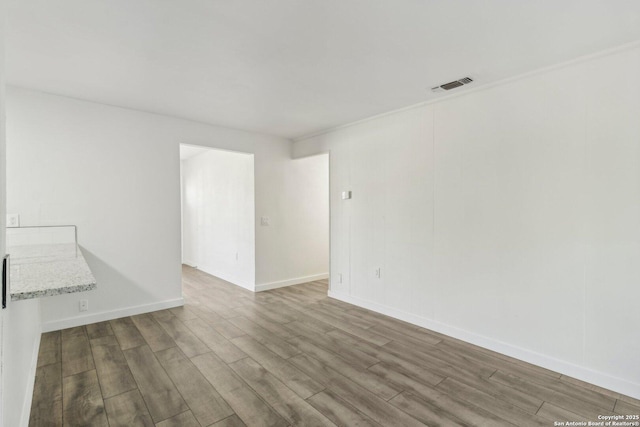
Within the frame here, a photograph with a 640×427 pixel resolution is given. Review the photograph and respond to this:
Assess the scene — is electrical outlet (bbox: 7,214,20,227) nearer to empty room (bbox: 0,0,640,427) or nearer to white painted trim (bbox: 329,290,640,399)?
empty room (bbox: 0,0,640,427)

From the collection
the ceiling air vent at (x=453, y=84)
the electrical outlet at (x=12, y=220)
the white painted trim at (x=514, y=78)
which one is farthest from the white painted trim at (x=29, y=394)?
the white painted trim at (x=514, y=78)

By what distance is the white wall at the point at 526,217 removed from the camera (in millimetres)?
2309

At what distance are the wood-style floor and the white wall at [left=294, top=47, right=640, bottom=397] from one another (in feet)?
0.99

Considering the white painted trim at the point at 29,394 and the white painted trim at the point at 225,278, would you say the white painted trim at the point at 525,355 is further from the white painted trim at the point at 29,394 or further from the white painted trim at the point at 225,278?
the white painted trim at the point at 29,394

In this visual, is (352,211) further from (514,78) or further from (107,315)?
(107,315)

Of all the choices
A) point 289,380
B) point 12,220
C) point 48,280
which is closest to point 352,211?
point 289,380

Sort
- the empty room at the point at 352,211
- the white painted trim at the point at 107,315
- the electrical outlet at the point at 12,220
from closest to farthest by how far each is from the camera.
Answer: the empty room at the point at 352,211 < the electrical outlet at the point at 12,220 < the white painted trim at the point at 107,315

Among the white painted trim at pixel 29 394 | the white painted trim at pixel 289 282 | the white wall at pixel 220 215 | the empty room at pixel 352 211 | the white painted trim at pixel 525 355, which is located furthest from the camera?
the white wall at pixel 220 215

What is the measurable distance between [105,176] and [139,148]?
20.0 inches

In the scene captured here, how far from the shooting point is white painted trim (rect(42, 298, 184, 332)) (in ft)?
11.0

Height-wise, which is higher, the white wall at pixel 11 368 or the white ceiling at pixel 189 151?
the white ceiling at pixel 189 151

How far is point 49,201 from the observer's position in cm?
331

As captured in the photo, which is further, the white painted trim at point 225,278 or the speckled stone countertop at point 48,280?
the white painted trim at point 225,278

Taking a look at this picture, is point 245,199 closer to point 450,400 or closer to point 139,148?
point 139,148
